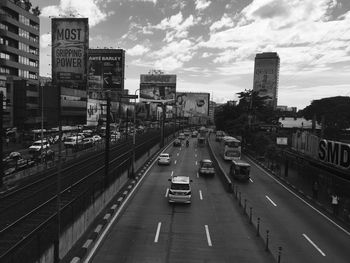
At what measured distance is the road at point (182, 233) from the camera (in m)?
16.1

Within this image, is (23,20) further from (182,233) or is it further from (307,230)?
(307,230)

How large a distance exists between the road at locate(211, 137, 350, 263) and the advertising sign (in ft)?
52.9

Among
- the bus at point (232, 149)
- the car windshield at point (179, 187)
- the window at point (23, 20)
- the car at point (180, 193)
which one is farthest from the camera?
the window at point (23, 20)

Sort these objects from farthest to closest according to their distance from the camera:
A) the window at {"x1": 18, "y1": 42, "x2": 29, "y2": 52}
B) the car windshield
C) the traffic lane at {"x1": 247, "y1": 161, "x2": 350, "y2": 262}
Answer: the window at {"x1": 18, "y1": 42, "x2": 29, "y2": 52} → the car windshield → the traffic lane at {"x1": 247, "y1": 161, "x2": 350, "y2": 262}

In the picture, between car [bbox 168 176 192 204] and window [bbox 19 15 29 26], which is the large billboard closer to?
window [bbox 19 15 29 26]

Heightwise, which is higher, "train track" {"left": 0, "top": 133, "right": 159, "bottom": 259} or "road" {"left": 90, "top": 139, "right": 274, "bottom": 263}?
"train track" {"left": 0, "top": 133, "right": 159, "bottom": 259}

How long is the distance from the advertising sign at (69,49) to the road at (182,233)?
10194 millimetres

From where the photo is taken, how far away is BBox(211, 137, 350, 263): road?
17219 mm

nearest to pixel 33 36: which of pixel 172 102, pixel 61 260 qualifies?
pixel 172 102

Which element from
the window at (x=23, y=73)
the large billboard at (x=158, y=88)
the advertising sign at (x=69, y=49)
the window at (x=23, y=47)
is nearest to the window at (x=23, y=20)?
the window at (x=23, y=47)

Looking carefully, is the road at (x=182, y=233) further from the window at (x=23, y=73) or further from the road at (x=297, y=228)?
the window at (x=23, y=73)

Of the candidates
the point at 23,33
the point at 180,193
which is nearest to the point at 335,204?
the point at 180,193

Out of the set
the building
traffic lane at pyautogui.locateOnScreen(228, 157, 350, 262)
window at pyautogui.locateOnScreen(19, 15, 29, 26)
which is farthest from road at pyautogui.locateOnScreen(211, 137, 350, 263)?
window at pyautogui.locateOnScreen(19, 15, 29, 26)

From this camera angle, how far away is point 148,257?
15805mm
